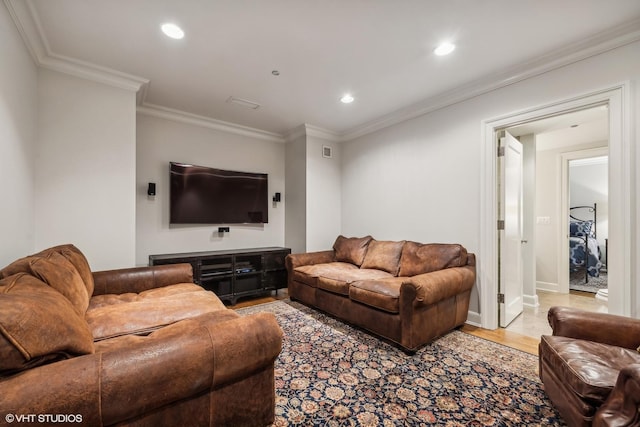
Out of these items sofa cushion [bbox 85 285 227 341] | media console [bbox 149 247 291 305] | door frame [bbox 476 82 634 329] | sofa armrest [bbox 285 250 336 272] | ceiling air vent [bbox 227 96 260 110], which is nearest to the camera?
sofa cushion [bbox 85 285 227 341]

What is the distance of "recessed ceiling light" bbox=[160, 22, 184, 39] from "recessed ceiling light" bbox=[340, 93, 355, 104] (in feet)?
5.82

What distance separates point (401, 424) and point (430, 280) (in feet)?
3.61

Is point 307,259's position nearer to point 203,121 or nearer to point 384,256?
point 384,256

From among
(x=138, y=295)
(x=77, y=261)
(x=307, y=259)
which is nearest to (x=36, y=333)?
(x=77, y=261)

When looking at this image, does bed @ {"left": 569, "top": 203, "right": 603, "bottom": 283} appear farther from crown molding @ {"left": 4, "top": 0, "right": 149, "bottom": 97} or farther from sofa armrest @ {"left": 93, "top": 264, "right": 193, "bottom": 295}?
crown molding @ {"left": 4, "top": 0, "right": 149, "bottom": 97}

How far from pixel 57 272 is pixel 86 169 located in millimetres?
1488

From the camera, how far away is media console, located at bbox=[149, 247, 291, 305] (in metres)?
3.46

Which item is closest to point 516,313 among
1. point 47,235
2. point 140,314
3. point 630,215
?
point 630,215

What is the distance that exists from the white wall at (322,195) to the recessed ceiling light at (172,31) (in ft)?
7.76

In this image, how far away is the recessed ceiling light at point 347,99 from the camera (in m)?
3.27

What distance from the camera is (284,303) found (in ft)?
12.2

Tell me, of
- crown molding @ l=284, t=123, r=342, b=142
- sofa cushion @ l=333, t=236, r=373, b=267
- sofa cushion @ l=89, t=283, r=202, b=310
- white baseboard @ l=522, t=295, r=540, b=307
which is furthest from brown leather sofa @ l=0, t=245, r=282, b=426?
white baseboard @ l=522, t=295, r=540, b=307

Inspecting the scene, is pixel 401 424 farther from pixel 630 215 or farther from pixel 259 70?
pixel 259 70

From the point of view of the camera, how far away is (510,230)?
2967 mm
